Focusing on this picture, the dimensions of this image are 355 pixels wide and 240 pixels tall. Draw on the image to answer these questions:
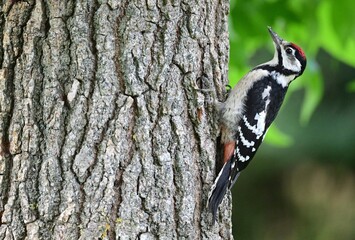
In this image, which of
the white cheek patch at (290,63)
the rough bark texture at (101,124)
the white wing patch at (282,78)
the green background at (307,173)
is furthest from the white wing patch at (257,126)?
the green background at (307,173)

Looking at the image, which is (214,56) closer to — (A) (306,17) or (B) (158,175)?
(B) (158,175)

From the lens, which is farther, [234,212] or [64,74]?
[234,212]

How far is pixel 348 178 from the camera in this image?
923 centimetres

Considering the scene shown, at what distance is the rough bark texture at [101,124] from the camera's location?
111 inches

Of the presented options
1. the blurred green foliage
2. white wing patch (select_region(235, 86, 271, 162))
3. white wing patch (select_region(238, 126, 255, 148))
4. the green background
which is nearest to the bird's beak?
the blurred green foliage

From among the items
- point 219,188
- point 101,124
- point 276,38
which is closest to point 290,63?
point 276,38

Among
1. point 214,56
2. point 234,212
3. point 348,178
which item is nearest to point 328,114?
point 348,178

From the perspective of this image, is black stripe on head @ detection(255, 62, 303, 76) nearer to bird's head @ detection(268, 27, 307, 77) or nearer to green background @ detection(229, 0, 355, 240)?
bird's head @ detection(268, 27, 307, 77)

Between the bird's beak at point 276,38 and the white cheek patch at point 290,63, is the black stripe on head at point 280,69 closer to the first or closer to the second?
the white cheek patch at point 290,63

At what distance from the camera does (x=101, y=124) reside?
2.85 metres

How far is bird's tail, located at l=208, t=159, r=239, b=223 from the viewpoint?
9.78 ft

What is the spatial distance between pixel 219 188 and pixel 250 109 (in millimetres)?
863

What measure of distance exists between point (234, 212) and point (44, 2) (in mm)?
6898

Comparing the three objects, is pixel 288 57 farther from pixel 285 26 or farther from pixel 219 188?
pixel 219 188
